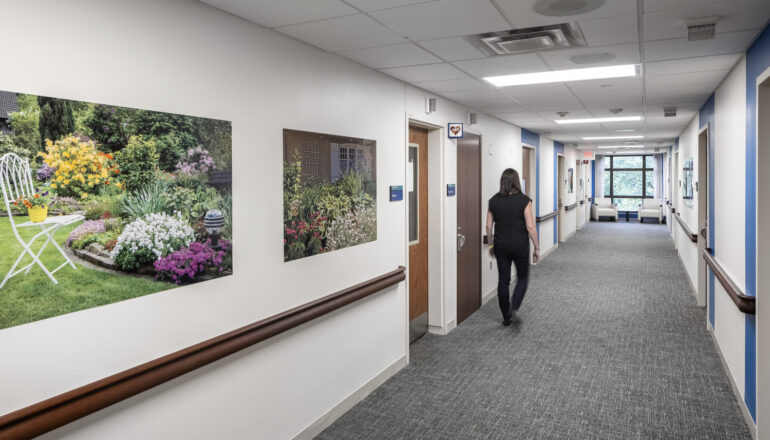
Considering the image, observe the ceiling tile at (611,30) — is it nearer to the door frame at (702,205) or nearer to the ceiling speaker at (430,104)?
the ceiling speaker at (430,104)

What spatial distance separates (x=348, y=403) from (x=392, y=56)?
2.36 meters

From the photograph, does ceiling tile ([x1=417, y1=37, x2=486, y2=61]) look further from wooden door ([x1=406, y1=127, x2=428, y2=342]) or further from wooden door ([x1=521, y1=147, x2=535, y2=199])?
wooden door ([x1=521, y1=147, x2=535, y2=199])

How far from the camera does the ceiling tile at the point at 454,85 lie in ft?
14.6

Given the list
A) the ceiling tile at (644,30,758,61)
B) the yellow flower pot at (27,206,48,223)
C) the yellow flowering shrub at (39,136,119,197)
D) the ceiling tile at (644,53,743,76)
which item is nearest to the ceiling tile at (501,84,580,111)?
the ceiling tile at (644,53,743,76)

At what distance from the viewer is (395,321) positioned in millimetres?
4328

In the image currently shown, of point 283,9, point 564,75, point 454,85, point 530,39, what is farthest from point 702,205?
point 283,9

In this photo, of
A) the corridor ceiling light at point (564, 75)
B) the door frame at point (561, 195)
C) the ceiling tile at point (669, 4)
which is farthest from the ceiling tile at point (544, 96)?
the door frame at point (561, 195)

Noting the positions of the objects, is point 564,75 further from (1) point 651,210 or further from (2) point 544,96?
(1) point 651,210

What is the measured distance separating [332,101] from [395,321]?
6.15ft

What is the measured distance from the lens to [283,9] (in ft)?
8.23

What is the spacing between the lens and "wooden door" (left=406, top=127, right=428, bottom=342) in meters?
4.99

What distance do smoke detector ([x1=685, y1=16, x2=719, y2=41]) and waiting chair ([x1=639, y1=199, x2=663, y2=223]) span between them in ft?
55.6

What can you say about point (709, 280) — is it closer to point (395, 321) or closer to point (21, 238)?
point (395, 321)

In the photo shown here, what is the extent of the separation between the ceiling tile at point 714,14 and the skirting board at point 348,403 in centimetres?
290
